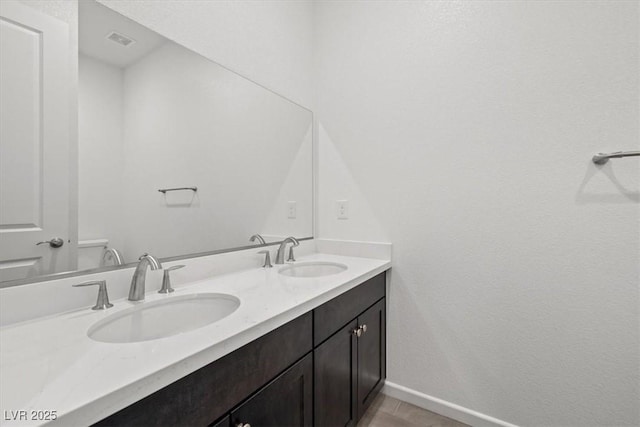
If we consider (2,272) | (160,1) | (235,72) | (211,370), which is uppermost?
(160,1)

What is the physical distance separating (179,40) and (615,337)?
7.02 ft

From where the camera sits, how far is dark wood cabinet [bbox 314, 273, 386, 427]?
1.08 meters

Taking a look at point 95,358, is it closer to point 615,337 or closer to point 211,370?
point 211,370

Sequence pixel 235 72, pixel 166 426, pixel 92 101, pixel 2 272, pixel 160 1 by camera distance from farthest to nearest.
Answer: pixel 235 72
pixel 160 1
pixel 92 101
pixel 2 272
pixel 166 426

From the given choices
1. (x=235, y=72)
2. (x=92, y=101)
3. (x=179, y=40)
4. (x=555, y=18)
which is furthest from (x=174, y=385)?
(x=555, y=18)

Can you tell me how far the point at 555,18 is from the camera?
4.13ft

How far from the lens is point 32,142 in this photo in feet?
2.68

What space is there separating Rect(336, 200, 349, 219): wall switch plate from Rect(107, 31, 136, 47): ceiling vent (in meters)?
1.27

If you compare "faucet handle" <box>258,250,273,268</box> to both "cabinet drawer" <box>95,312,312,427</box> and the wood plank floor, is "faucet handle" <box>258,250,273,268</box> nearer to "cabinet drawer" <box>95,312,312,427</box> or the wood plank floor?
"cabinet drawer" <box>95,312,312,427</box>

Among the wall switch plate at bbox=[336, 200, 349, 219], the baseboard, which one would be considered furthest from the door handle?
the baseboard

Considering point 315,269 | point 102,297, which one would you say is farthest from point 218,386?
point 315,269

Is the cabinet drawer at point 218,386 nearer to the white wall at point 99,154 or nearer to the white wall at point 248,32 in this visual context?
the white wall at point 99,154

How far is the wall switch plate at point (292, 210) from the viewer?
70.4 inches

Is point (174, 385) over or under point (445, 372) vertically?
over
